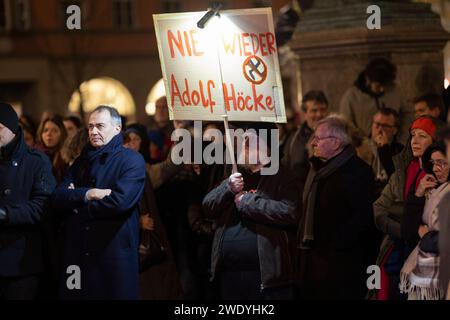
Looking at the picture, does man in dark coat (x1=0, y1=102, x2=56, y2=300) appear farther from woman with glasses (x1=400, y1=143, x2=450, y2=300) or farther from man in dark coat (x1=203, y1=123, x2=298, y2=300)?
woman with glasses (x1=400, y1=143, x2=450, y2=300)

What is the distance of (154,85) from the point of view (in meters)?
46.7

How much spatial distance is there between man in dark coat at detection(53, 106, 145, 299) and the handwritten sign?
0.86m

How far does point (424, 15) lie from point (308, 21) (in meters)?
1.44

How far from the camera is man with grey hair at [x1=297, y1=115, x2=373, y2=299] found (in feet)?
33.7

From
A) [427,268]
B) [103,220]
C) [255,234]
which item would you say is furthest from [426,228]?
[103,220]

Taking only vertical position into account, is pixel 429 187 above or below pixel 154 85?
below

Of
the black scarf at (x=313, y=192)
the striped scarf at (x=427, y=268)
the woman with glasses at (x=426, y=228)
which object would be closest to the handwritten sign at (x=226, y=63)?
the black scarf at (x=313, y=192)

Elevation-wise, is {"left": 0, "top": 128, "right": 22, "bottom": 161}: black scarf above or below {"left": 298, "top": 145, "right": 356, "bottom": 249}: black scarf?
above

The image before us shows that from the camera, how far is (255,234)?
964 cm

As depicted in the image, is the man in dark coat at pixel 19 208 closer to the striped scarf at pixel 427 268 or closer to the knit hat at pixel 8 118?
the knit hat at pixel 8 118

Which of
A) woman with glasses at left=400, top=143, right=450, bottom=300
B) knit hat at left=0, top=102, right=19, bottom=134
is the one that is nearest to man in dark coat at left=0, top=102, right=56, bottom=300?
knit hat at left=0, top=102, right=19, bottom=134
